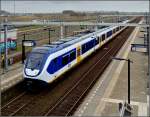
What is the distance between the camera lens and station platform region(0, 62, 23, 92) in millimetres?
23922

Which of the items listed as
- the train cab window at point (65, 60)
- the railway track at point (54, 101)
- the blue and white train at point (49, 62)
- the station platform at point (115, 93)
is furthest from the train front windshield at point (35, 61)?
the station platform at point (115, 93)

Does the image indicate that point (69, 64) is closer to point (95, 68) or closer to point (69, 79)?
point (69, 79)

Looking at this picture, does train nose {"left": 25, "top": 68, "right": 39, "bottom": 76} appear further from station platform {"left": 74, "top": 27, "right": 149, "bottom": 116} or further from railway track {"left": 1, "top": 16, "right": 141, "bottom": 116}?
station platform {"left": 74, "top": 27, "right": 149, "bottom": 116}

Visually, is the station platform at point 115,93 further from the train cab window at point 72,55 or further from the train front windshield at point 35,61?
the train front windshield at point 35,61

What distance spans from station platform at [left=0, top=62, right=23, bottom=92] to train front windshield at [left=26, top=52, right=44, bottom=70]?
9.29 feet

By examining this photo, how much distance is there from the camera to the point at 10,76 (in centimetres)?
2662

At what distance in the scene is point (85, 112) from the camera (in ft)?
59.1

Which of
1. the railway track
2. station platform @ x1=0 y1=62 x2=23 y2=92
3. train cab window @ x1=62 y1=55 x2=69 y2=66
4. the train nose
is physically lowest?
the railway track

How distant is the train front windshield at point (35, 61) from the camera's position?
21.4m

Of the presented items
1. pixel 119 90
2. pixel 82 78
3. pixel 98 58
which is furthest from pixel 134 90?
pixel 98 58

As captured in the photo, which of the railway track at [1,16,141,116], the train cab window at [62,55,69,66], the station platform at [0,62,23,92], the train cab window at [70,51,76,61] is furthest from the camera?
the train cab window at [70,51,76,61]

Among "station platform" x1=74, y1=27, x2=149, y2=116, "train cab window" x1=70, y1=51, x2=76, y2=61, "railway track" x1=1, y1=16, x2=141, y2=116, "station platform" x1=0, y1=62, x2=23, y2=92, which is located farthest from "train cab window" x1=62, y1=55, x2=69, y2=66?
"station platform" x1=0, y1=62, x2=23, y2=92

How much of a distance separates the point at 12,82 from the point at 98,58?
A: 14.9m

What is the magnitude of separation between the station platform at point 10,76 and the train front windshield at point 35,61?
2.83 m
